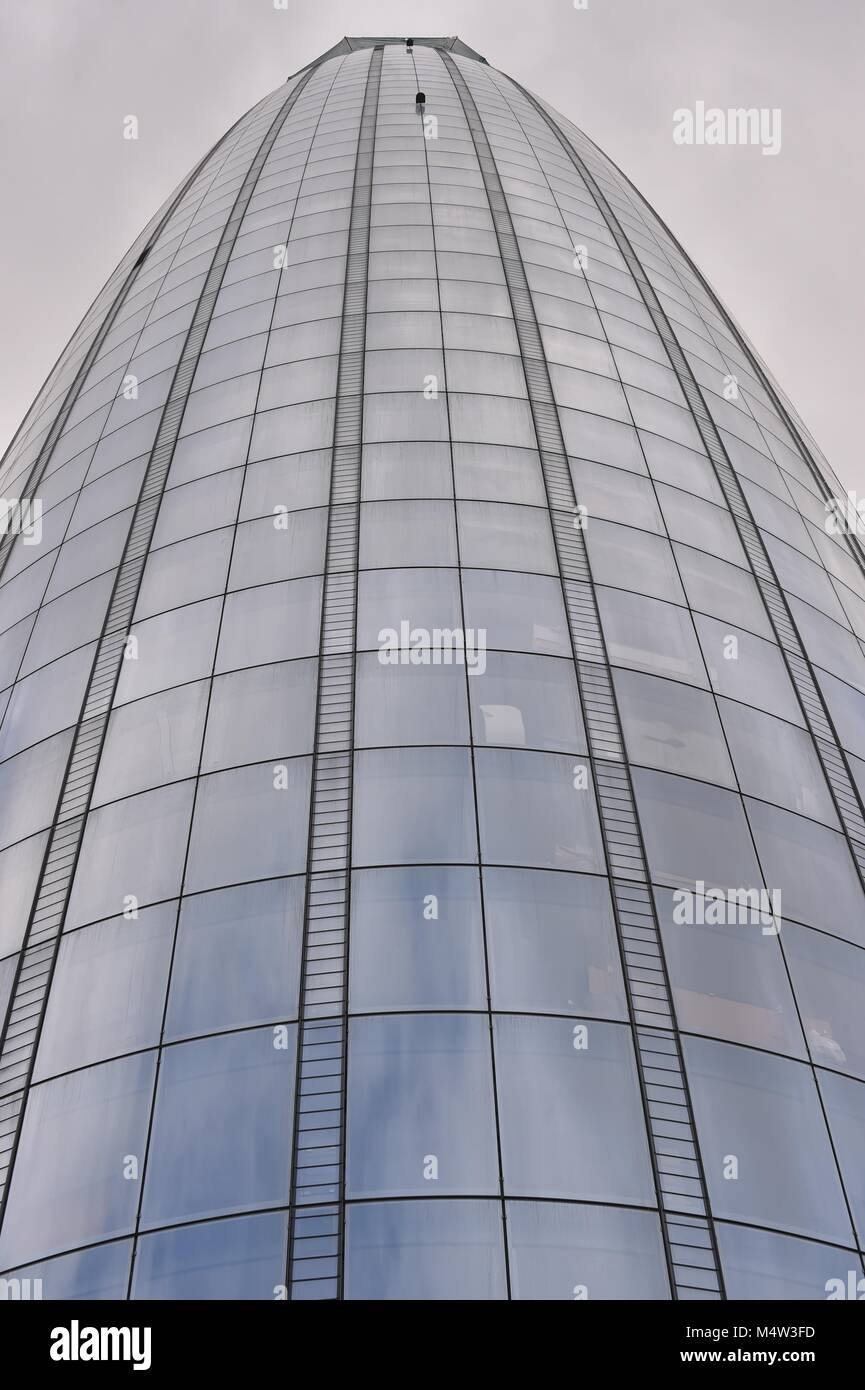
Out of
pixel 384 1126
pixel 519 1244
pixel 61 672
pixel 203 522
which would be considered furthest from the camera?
pixel 203 522

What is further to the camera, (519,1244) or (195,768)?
(195,768)

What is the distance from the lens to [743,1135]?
16.9 meters

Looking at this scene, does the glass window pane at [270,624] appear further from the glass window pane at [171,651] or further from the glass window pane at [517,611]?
the glass window pane at [517,611]

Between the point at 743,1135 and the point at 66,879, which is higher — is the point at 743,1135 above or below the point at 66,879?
below

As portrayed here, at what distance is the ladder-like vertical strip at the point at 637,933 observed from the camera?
51.1 ft

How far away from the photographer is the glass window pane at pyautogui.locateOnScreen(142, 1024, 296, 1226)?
16.0 meters

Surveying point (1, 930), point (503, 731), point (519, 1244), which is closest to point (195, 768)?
point (1, 930)

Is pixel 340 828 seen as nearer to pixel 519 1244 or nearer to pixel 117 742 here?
pixel 117 742

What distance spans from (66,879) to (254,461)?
13.4 meters

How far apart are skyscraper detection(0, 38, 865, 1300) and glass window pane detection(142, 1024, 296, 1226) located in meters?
Result: 0.06

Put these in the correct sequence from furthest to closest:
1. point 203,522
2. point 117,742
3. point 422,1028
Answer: point 203,522 < point 117,742 < point 422,1028

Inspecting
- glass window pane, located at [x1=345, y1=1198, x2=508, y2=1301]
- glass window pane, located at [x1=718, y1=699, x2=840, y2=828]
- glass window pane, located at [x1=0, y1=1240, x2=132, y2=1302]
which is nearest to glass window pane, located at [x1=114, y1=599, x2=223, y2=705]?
glass window pane, located at [x1=718, y1=699, x2=840, y2=828]

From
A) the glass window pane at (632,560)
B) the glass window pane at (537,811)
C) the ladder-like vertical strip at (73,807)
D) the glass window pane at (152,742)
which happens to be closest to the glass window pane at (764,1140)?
the glass window pane at (537,811)

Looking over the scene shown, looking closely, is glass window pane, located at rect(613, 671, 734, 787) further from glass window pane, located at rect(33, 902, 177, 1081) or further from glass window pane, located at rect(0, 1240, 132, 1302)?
glass window pane, located at rect(0, 1240, 132, 1302)
